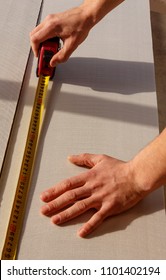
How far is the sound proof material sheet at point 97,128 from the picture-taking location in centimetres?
128

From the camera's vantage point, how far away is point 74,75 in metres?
1.88

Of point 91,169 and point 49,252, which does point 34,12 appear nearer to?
point 91,169

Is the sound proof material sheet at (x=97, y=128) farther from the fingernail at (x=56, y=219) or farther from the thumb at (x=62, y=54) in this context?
the thumb at (x=62, y=54)

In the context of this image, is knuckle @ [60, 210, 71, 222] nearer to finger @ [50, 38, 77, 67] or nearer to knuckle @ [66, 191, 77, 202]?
knuckle @ [66, 191, 77, 202]

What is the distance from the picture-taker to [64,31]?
1736 millimetres

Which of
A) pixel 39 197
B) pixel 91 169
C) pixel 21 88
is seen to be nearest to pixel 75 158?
pixel 91 169

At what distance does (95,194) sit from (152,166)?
216 mm

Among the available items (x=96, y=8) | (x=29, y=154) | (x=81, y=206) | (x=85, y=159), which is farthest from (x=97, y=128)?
Result: (x=96, y=8)

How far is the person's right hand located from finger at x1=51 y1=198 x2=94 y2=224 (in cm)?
68

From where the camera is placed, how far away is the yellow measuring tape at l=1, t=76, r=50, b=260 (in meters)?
1.25

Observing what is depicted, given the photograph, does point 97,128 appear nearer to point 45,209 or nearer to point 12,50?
point 45,209

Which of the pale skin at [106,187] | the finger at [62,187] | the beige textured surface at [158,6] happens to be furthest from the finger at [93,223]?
the beige textured surface at [158,6]

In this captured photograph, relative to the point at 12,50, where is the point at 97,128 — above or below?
below

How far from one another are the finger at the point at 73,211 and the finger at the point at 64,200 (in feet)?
0.07
